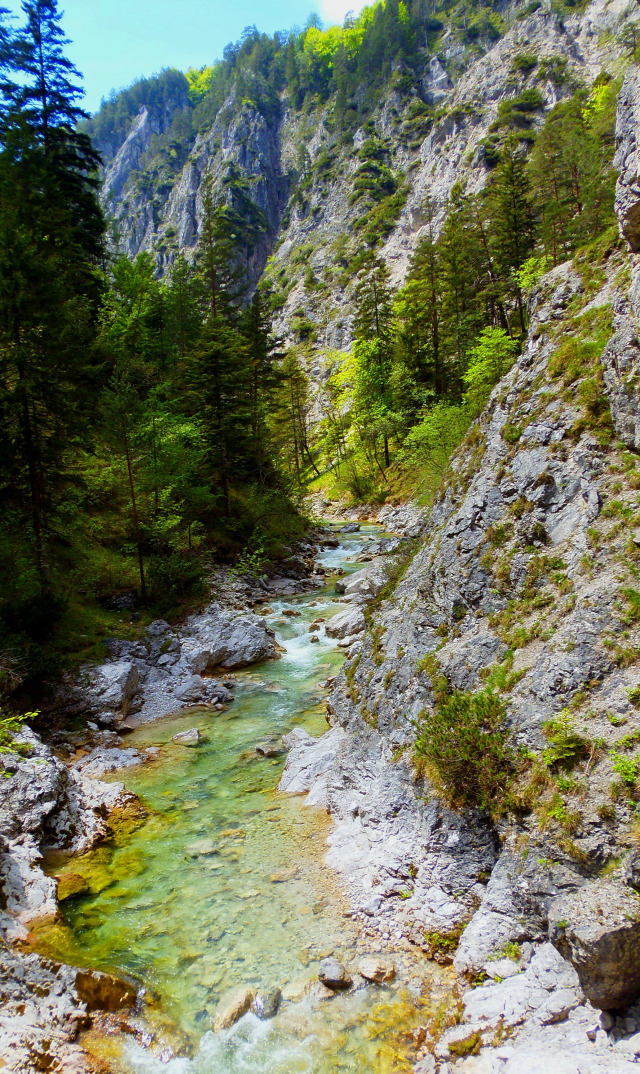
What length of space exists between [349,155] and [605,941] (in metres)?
137

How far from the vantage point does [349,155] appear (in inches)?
4326

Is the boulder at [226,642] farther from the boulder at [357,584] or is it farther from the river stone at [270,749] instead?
the river stone at [270,749]

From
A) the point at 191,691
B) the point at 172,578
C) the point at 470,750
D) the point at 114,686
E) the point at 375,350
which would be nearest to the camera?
the point at 470,750

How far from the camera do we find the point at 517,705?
19.7ft

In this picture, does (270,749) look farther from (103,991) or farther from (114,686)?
(103,991)

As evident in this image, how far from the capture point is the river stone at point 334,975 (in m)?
5.38

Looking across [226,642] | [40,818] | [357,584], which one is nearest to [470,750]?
[40,818]

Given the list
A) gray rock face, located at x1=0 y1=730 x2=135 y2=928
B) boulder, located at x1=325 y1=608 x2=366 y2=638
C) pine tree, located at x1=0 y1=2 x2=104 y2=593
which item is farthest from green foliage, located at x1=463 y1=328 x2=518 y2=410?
gray rock face, located at x1=0 y1=730 x2=135 y2=928

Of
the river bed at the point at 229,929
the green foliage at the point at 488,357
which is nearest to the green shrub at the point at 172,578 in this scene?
the river bed at the point at 229,929

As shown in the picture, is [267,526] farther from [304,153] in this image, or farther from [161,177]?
[161,177]

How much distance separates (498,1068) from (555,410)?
814 centimetres

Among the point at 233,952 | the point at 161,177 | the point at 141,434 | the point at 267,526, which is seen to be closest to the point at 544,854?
the point at 233,952

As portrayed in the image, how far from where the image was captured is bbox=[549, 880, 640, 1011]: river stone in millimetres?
3760

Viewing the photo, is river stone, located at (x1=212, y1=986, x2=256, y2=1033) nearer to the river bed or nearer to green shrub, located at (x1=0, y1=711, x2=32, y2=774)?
the river bed
